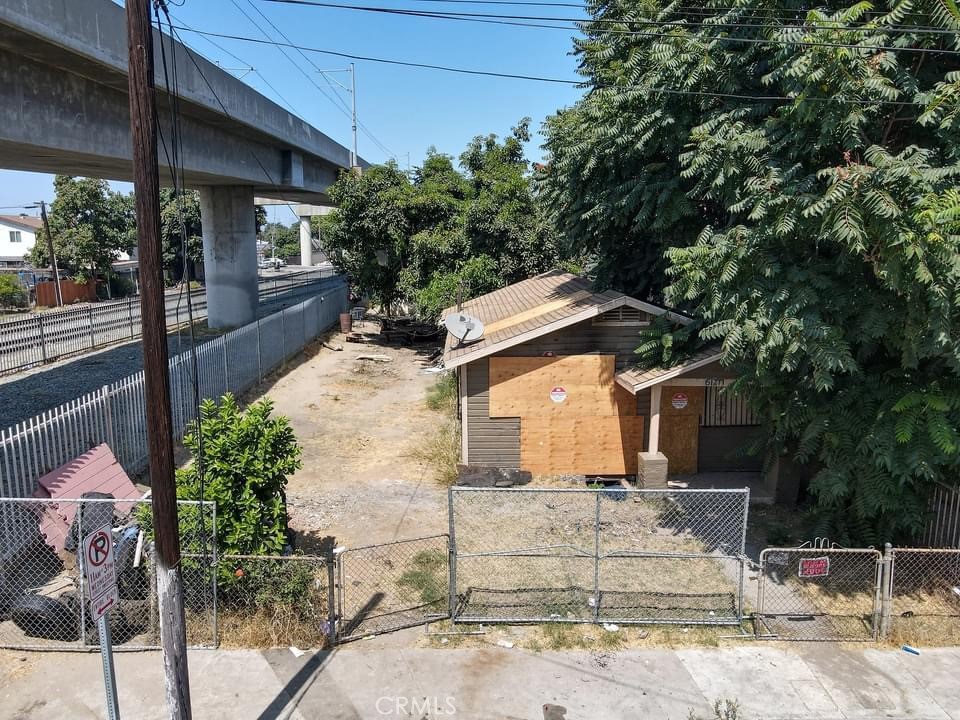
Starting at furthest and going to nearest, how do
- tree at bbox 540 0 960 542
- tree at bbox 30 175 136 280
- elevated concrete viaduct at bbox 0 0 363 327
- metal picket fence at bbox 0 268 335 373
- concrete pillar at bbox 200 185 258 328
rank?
1. tree at bbox 30 175 136 280
2. concrete pillar at bbox 200 185 258 328
3. metal picket fence at bbox 0 268 335 373
4. elevated concrete viaduct at bbox 0 0 363 327
5. tree at bbox 540 0 960 542

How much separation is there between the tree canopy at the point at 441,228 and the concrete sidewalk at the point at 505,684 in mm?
16962

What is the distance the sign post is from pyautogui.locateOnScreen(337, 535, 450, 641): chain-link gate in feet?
9.05

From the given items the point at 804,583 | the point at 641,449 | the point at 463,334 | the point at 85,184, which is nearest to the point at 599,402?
the point at 641,449

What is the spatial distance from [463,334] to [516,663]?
6833 mm

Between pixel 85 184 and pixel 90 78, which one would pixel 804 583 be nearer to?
pixel 90 78

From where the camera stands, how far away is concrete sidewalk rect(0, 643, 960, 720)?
256 inches

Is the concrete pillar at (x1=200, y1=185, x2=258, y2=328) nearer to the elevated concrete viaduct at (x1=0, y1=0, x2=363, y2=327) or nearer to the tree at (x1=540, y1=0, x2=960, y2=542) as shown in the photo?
the elevated concrete viaduct at (x1=0, y1=0, x2=363, y2=327)

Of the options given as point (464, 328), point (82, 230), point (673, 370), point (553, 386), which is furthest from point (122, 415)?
point (82, 230)

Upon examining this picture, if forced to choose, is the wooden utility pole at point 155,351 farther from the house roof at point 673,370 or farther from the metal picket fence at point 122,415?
the house roof at point 673,370

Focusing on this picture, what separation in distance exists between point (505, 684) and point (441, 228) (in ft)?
67.3

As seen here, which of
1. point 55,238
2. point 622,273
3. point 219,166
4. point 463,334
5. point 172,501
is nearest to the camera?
point 172,501

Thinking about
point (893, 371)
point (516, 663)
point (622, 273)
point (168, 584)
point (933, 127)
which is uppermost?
point (933, 127)

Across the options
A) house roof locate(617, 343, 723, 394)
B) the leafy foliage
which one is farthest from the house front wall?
the leafy foliage

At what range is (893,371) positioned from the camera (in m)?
8.25
